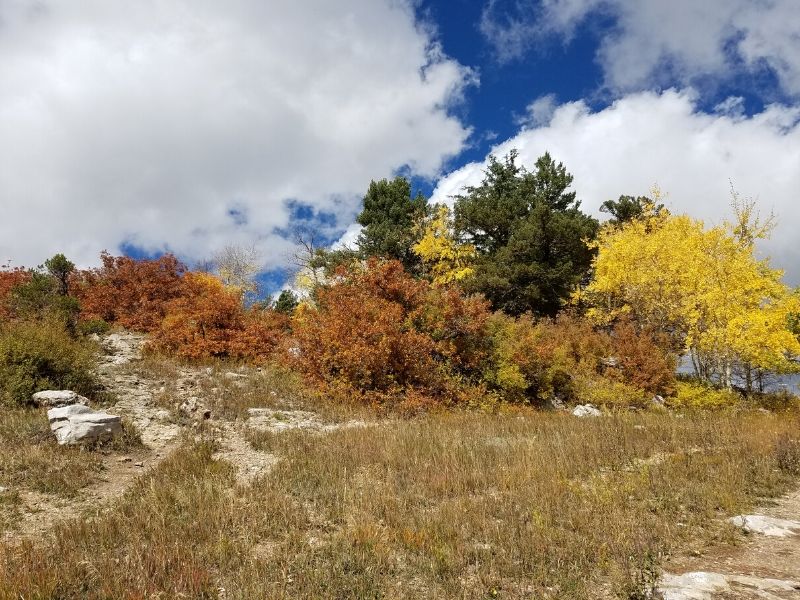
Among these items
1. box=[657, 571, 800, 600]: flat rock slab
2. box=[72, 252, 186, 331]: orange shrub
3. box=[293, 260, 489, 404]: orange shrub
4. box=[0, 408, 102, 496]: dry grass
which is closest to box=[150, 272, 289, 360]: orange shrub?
box=[293, 260, 489, 404]: orange shrub

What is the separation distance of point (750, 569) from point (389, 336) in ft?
34.5

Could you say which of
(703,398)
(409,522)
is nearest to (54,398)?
(409,522)

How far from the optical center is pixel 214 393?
12570 mm

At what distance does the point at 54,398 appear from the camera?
987cm

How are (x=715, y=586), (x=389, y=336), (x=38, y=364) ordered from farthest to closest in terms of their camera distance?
(x=389, y=336), (x=38, y=364), (x=715, y=586)

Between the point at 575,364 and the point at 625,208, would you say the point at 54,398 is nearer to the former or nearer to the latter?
the point at 575,364

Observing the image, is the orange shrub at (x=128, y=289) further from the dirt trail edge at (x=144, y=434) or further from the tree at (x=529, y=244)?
the tree at (x=529, y=244)

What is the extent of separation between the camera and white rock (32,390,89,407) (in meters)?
9.85

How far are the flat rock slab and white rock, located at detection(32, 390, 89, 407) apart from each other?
10.9 meters

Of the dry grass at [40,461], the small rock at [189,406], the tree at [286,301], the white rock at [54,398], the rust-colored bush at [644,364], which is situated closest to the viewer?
the dry grass at [40,461]

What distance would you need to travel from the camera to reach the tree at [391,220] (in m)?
29.6

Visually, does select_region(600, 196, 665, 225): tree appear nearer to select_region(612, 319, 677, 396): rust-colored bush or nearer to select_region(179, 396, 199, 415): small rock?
select_region(612, 319, 677, 396): rust-colored bush

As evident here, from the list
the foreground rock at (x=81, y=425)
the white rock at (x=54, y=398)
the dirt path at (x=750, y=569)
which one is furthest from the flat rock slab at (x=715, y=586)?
the white rock at (x=54, y=398)

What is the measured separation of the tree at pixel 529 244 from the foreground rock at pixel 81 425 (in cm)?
2030
